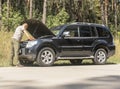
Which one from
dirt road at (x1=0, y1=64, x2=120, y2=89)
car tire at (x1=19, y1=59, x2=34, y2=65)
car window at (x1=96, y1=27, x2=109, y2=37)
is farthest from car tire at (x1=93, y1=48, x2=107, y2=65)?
dirt road at (x1=0, y1=64, x2=120, y2=89)

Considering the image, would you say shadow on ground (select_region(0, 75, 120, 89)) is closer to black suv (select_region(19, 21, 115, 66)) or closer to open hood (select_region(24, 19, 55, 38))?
black suv (select_region(19, 21, 115, 66))

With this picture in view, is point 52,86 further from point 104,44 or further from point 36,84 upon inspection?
point 104,44

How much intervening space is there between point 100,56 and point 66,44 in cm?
195

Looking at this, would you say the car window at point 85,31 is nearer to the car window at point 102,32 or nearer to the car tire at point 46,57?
the car window at point 102,32

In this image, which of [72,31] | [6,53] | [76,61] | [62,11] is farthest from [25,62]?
[62,11]

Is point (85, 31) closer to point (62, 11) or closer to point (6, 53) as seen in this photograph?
point (6, 53)

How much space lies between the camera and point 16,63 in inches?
768

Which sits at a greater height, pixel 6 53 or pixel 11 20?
pixel 11 20

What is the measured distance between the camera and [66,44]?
20109 millimetres

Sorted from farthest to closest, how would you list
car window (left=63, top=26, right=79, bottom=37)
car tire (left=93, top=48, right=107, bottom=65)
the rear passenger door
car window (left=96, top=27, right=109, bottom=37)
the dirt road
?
1. car window (left=96, top=27, right=109, bottom=37)
2. car tire (left=93, top=48, right=107, bottom=65)
3. the rear passenger door
4. car window (left=63, top=26, right=79, bottom=37)
5. the dirt road

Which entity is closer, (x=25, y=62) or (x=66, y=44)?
(x=66, y=44)

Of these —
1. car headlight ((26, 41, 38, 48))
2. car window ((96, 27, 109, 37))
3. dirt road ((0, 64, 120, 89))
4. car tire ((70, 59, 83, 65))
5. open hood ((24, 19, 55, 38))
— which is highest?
open hood ((24, 19, 55, 38))

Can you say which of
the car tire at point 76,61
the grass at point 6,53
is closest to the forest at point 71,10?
the grass at point 6,53

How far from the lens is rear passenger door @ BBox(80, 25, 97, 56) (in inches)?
813
